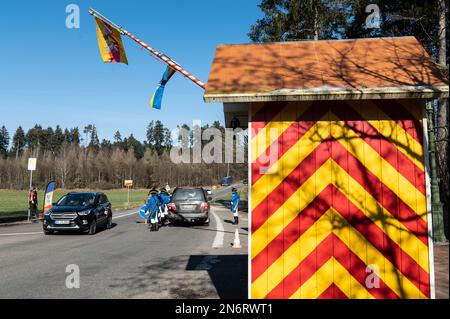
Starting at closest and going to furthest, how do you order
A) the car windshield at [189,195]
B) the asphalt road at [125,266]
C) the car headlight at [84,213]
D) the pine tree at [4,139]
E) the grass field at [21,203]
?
the asphalt road at [125,266] → the car headlight at [84,213] → the car windshield at [189,195] → the grass field at [21,203] → the pine tree at [4,139]

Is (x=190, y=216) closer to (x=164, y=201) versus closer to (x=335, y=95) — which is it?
(x=164, y=201)

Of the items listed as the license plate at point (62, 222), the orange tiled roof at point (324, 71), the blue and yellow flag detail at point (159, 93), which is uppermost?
the blue and yellow flag detail at point (159, 93)

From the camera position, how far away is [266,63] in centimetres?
477

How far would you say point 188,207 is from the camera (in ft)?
57.6

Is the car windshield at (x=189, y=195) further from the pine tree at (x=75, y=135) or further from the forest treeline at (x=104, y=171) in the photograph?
the pine tree at (x=75, y=135)

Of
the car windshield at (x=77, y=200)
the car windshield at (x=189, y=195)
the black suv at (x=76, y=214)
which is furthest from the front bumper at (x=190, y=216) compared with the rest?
the car windshield at (x=77, y=200)

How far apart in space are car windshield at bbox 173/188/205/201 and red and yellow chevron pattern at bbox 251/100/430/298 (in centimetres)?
1342

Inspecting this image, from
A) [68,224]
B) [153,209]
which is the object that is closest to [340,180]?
[68,224]

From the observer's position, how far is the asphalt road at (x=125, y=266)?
6191 mm

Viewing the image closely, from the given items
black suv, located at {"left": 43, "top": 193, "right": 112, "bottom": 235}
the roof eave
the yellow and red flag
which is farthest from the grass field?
the roof eave

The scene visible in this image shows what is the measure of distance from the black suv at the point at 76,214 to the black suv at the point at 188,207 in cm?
338

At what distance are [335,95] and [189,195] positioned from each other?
46.6 ft

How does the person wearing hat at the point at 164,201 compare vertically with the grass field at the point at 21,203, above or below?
above
